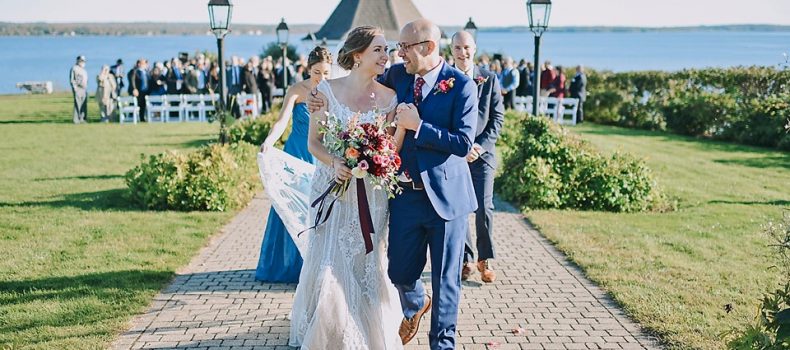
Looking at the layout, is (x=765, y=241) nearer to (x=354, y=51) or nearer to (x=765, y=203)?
(x=765, y=203)

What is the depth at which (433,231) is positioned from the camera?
16.3 feet

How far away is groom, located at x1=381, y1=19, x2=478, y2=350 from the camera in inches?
185

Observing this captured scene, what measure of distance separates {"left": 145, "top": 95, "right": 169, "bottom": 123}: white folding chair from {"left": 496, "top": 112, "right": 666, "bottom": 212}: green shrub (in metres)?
15.1

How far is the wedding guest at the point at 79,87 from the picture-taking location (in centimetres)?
2197

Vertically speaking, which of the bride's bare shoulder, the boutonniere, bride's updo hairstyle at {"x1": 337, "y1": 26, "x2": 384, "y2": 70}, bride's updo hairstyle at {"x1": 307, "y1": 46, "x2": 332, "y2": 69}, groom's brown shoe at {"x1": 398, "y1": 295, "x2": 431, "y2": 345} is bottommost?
groom's brown shoe at {"x1": 398, "y1": 295, "x2": 431, "y2": 345}

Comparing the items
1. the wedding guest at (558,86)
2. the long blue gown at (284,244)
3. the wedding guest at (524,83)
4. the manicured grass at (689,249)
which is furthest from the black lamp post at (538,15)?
the wedding guest at (524,83)

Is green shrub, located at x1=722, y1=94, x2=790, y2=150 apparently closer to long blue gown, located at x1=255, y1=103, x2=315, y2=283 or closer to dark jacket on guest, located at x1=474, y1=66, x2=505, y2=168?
dark jacket on guest, located at x1=474, y1=66, x2=505, y2=168

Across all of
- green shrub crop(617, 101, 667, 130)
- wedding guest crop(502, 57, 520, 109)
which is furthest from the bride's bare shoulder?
green shrub crop(617, 101, 667, 130)

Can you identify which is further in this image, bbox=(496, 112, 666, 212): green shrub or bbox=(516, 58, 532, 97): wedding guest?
bbox=(516, 58, 532, 97): wedding guest

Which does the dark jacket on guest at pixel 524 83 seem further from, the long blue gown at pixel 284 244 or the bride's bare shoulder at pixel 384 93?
the bride's bare shoulder at pixel 384 93

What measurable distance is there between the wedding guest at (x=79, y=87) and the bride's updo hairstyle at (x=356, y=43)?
61.4 feet

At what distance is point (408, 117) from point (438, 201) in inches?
22.3

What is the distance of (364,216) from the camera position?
200 inches

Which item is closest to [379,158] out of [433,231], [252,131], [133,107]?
[433,231]
